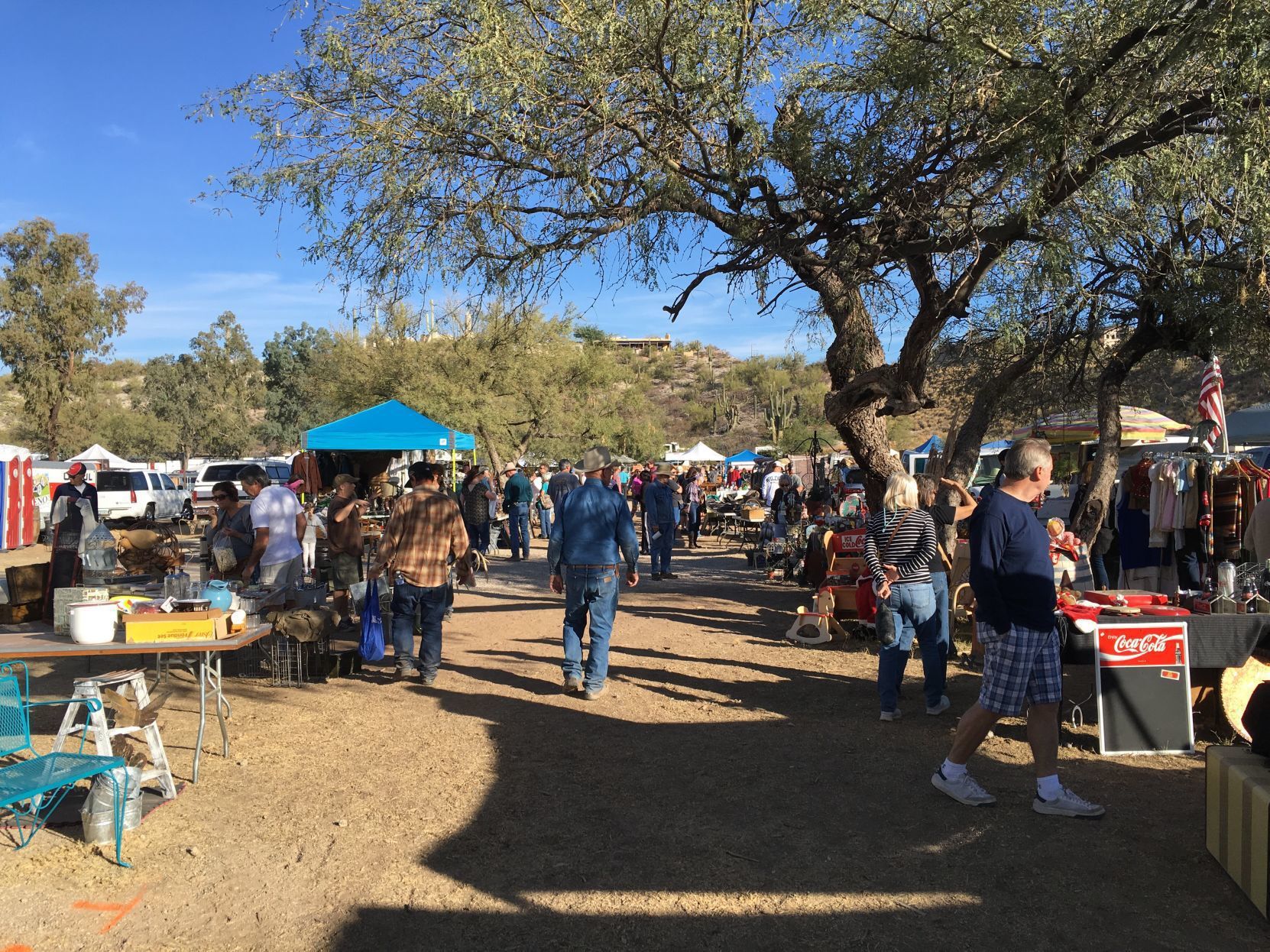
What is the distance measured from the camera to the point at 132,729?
4.92 metres

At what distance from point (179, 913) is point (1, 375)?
95.7m

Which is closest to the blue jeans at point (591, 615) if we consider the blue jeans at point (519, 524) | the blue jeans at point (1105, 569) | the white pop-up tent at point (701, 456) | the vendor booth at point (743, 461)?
the blue jeans at point (1105, 569)

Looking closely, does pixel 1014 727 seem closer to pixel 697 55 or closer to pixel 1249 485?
pixel 1249 485

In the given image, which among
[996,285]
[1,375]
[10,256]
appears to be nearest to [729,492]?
[996,285]

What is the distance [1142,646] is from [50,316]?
3973cm

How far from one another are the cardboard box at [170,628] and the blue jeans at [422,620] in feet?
6.87

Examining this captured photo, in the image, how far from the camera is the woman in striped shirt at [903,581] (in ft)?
20.3

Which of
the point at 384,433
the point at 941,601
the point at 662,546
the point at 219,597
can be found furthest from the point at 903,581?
the point at 384,433

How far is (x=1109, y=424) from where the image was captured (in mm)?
10148

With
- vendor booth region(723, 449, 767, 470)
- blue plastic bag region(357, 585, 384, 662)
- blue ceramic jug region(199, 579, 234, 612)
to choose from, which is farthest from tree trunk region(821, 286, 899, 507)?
vendor booth region(723, 449, 767, 470)

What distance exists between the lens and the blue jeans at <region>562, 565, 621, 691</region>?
7.08 m

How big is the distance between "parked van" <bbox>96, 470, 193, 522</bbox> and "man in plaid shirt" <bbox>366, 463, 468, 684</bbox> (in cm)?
1750

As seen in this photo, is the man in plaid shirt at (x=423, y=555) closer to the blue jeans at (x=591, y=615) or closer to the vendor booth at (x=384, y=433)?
the blue jeans at (x=591, y=615)

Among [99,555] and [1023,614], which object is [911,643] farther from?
[99,555]
